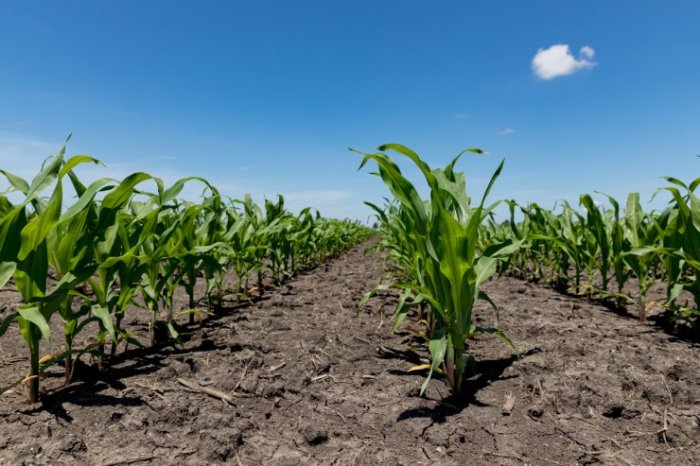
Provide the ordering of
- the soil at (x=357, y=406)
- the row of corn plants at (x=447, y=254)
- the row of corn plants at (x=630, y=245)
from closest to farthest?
the soil at (x=357, y=406) → the row of corn plants at (x=447, y=254) → the row of corn plants at (x=630, y=245)

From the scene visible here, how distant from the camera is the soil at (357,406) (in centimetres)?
139

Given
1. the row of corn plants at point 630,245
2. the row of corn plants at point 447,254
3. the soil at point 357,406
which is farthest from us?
the row of corn plants at point 630,245

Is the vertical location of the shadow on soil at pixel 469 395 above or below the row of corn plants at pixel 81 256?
below

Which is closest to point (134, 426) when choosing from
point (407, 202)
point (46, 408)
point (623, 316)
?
point (46, 408)

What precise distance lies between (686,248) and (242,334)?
101 inches

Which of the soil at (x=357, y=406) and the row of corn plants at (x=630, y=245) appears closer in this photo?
the soil at (x=357, y=406)

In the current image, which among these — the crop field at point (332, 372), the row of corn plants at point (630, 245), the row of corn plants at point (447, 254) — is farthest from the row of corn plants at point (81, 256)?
the row of corn plants at point (630, 245)

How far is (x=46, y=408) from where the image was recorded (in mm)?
1561

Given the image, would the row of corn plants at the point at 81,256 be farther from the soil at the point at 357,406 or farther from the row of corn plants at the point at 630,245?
the row of corn plants at the point at 630,245

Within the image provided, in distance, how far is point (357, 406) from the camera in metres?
1.71

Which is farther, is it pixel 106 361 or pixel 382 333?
pixel 382 333

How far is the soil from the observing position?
4.57 ft

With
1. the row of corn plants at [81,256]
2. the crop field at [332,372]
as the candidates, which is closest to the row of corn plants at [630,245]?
the crop field at [332,372]

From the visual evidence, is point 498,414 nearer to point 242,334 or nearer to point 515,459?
point 515,459
